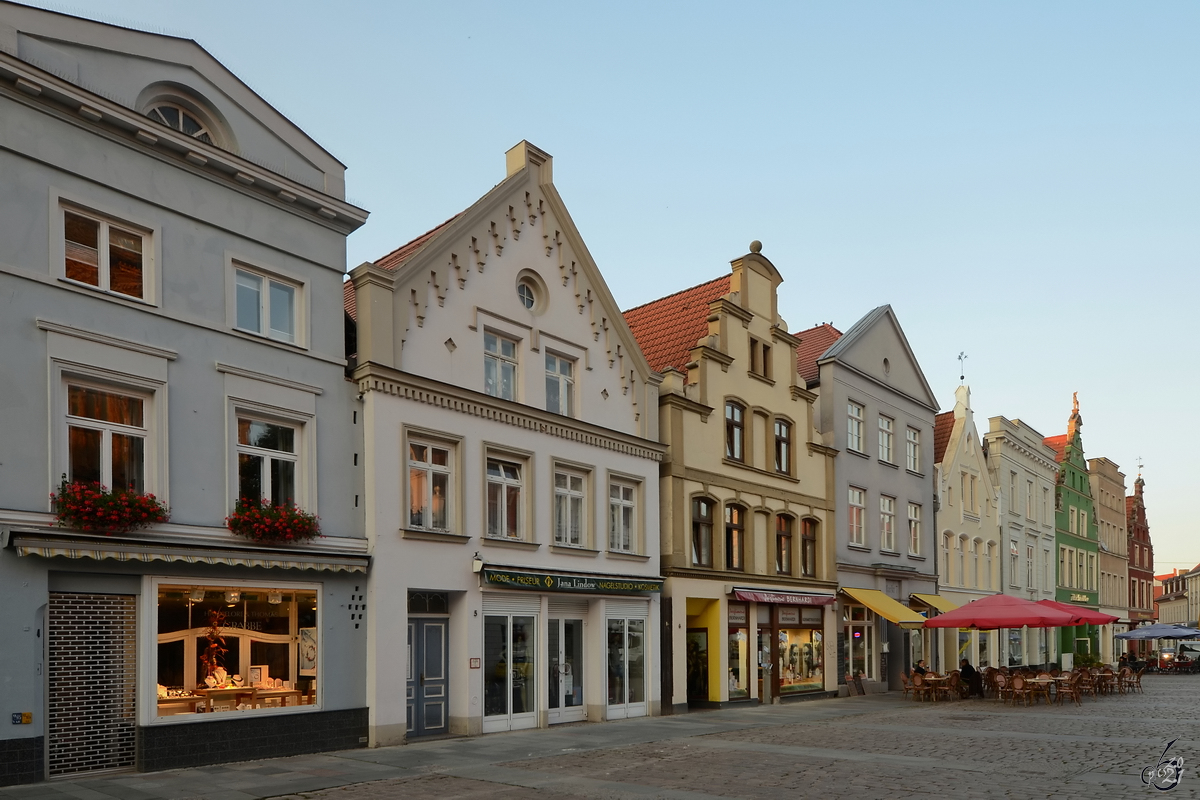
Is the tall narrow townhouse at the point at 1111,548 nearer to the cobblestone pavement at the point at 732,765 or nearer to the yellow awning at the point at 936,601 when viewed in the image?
the yellow awning at the point at 936,601

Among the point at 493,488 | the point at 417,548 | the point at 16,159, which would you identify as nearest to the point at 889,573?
the point at 493,488

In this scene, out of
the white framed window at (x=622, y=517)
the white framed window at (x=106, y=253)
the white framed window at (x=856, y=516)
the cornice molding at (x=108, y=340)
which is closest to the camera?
the cornice molding at (x=108, y=340)

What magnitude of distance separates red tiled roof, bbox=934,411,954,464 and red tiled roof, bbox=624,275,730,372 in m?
16.7

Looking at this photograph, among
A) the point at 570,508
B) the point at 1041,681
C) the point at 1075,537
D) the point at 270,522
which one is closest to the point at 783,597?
the point at 1041,681

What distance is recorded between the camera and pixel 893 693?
1414 inches

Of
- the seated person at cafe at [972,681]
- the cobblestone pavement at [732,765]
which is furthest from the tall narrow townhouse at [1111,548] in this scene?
the cobblestone pavement at [732,765]

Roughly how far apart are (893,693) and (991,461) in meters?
18.0

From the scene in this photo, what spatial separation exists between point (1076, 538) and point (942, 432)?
2090cm

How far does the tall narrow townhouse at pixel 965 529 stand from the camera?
42.8 metres

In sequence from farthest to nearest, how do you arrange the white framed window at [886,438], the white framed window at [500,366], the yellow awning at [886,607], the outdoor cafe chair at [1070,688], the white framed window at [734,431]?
the white framed window at [886,438] < the yellow awning at [886,607] < the outdoor cafe chair at [1070,688] < the white framed window at [734,431] < the white framed window at [500,366]

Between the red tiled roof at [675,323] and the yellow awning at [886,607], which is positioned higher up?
the red tiled roof at [675,323]

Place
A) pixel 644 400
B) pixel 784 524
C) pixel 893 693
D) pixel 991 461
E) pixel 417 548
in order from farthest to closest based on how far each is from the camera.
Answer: pixel 991 461 < pixel 893 693 < pixel 784 524 < pixel 644 400 < pixel 417 548

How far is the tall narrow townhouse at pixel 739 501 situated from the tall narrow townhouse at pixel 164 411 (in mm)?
10410

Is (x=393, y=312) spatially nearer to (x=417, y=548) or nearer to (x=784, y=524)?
(x=417, y=548)
